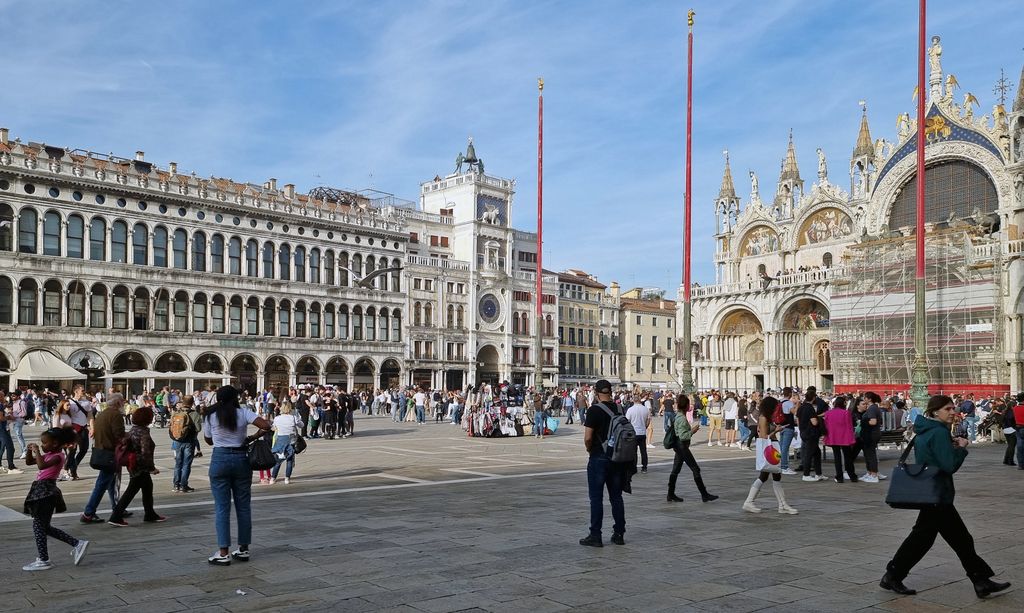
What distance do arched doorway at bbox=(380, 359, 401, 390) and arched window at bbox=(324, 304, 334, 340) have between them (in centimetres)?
457

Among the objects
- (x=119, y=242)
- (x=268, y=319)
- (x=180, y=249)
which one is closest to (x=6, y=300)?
(x=119, y=242)

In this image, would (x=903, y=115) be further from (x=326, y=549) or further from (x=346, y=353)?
(x=326, y=549)

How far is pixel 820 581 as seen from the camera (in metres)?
7.27

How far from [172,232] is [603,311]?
40600 mm

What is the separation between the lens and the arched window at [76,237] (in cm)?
4709

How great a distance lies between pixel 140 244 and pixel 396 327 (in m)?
18.5

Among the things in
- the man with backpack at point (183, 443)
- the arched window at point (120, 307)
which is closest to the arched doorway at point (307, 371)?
the arched window at point (120, 307)

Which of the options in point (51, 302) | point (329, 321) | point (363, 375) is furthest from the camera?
point (363, 375)

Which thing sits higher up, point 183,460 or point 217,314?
point 217,314

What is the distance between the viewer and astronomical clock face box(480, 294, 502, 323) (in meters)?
68.2

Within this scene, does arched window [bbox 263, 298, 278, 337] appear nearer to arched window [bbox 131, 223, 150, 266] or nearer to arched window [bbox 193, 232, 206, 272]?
arched window [bbox 193, 232, 206, 272]

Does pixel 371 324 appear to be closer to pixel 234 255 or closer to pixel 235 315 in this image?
pixel 235 315

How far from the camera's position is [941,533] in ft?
21.8

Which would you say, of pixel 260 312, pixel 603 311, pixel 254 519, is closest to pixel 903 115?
pixel 603 311
